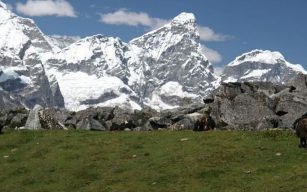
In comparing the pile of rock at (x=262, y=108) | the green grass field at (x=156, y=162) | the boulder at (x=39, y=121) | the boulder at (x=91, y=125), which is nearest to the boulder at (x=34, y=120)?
the boulder at (x=39, y=121)

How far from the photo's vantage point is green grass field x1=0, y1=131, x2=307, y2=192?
32250 millimetres

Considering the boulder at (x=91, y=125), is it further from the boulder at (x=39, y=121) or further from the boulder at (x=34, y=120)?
the boulder at (x=34, y=120)

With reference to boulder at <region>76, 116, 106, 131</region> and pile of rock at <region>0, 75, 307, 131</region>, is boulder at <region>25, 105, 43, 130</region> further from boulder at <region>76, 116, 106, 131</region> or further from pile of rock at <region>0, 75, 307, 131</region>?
boulder at <region>76, 116, 106, 131</region>

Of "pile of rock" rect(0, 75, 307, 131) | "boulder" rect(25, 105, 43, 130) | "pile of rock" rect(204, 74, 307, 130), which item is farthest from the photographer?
"boulder" rect(25, 105, 43, 130)

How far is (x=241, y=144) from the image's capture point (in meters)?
39.8

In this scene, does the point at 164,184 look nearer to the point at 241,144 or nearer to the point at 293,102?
the point at 241,144

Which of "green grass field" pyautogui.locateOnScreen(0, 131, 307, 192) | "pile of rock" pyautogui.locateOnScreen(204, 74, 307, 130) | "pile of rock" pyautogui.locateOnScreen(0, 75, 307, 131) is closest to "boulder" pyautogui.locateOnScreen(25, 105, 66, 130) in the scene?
"pile of rock" pyautogui.locateOnScreen(0, 75, 307, 131)

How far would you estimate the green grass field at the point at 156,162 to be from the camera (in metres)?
32.2

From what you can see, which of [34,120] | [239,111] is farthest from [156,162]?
[34,120]

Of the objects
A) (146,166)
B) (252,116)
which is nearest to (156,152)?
(146,166)

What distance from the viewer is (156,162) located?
37.2 meters

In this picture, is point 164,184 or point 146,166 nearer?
point 164,184

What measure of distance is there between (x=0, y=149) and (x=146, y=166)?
1422 centimetres

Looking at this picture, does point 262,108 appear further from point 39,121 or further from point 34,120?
point 34,120
